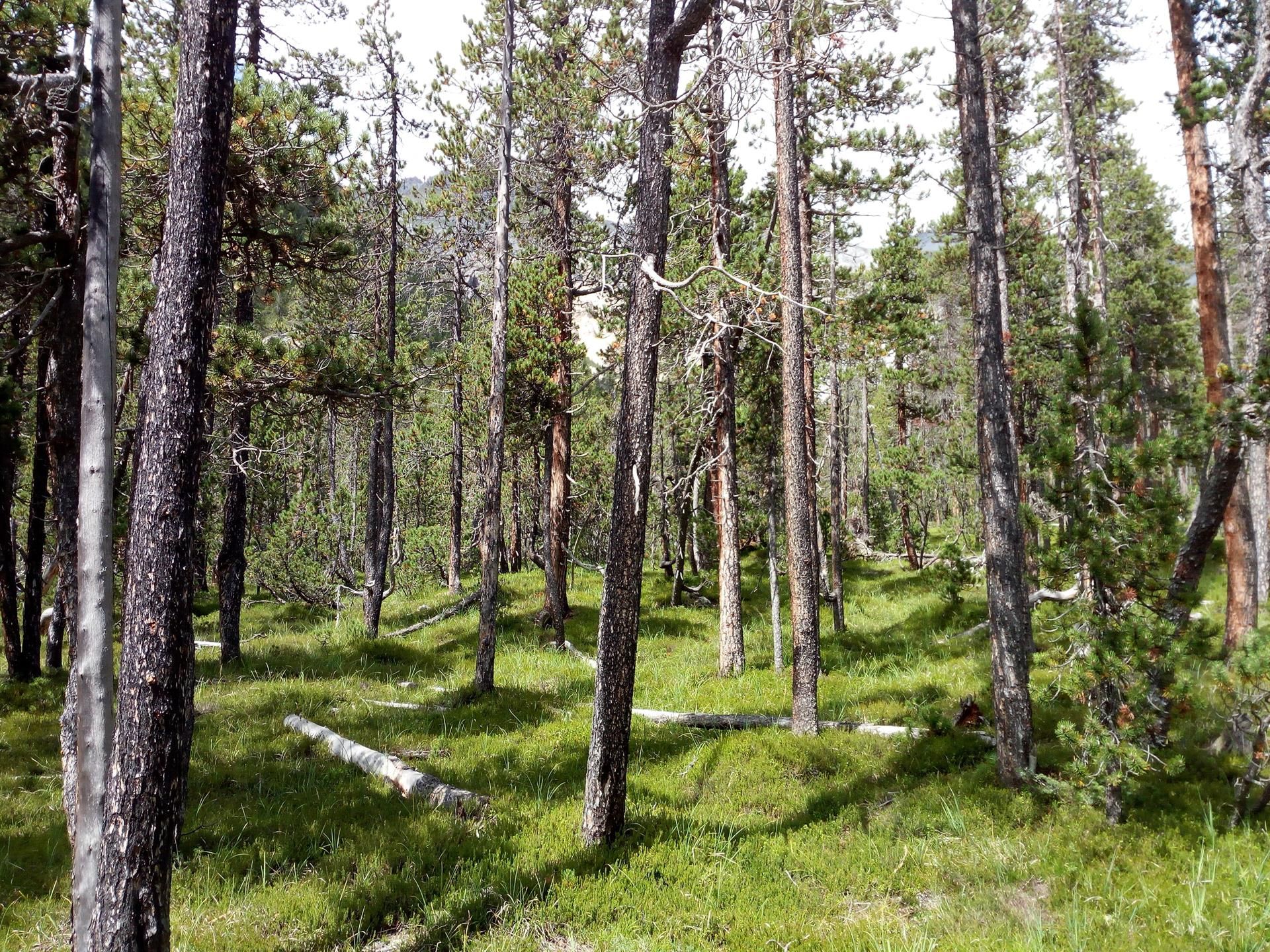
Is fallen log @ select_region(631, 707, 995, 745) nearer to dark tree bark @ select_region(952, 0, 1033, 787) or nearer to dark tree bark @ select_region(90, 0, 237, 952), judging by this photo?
dark tree bark @ select_region(952, 0, 1033, 787)

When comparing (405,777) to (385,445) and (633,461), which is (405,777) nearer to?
(633,461)

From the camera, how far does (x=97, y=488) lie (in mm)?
3443

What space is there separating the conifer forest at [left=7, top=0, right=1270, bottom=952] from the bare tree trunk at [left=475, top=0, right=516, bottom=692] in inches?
3.6

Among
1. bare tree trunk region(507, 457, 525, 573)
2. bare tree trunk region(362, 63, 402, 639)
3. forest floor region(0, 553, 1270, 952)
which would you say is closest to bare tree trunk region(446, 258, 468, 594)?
bare tree trunk region(507, 457, 525, 573)

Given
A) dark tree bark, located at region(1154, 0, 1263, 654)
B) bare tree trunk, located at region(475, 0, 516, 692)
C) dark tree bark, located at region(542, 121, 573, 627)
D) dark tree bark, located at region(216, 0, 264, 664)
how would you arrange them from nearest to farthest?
1. dark tree bark, located at region(1154, 0, 1263, 654)
2. dark tree bark, located at region(216, 0, 264, 664)
3. bare tree trunk, located at region(475, 0, 516, 692)
4. dark tree bark, located at region(542, 121, 573, 627)

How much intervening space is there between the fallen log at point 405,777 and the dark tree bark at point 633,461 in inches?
51.3

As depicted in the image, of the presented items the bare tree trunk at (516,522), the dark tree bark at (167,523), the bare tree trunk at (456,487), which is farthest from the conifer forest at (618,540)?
the bare tree trunk at (516,522)

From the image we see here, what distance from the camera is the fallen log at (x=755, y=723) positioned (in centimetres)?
743

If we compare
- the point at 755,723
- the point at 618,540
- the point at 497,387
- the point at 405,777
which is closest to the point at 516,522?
the point at 497,387

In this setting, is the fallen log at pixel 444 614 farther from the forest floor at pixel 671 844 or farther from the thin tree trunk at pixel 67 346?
the thin tree trunk at pixel 67 346

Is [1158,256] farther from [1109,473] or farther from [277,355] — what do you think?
[277,355]

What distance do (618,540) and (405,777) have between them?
3551mm

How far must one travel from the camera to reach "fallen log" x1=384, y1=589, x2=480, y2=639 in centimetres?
1575

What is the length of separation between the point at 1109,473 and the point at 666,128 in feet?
14.9
